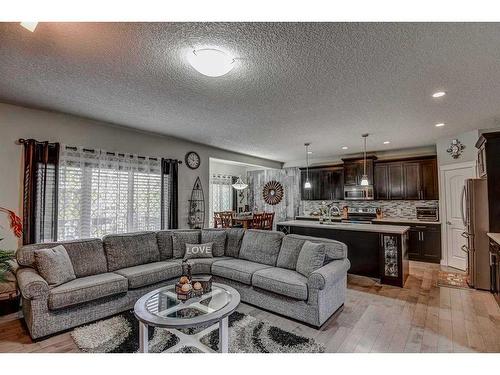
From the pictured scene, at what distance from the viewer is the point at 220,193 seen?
847 cm

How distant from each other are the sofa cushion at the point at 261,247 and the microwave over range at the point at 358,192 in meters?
3.70

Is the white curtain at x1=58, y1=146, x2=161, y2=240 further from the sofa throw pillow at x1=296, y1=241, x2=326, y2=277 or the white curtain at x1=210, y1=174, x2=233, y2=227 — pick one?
the white curtain at x1=210, y1=174, x2=233, y2=227

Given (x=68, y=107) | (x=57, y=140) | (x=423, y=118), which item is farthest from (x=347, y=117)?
(x=57, y=140)

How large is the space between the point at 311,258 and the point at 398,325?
43.1 inches

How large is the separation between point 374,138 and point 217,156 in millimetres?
3399

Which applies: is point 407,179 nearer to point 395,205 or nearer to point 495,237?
point 395,205

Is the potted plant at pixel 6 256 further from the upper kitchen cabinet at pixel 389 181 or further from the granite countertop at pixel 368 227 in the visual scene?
the upper kitchen cabinet at pixel 389 181

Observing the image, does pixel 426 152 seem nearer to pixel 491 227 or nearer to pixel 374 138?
pixel 374 138

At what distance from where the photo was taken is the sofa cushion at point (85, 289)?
250 cm

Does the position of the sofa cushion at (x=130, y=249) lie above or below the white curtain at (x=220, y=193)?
below

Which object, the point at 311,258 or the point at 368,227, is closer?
the point at 311,258

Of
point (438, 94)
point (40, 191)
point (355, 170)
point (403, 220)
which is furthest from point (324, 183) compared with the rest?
point (40, 191)

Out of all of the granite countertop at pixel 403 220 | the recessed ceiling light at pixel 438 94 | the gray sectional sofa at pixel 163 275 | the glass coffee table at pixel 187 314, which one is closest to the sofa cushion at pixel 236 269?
the gray sectional sofa at pixel 163 275

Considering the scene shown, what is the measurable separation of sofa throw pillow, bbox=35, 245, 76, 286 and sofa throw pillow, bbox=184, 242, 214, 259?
1.45 meters
